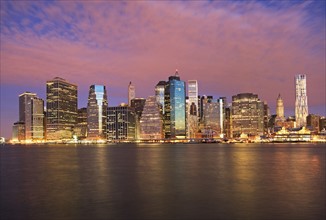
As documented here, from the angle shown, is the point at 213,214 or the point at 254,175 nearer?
the point at 213,214

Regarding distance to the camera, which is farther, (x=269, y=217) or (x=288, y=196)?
(x=288, y=196)

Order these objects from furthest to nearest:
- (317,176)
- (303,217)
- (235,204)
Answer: (317,176), (235,204), (303,217)

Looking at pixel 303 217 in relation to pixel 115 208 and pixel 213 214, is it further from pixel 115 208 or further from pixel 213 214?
pixel 115 208

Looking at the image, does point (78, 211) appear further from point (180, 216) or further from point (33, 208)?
point (180, 216)

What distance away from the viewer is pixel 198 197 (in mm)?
43438

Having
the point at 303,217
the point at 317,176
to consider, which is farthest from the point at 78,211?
the point at 317,176

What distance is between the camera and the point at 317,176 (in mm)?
62719

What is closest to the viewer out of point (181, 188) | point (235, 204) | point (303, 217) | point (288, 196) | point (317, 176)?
point (303, 217)

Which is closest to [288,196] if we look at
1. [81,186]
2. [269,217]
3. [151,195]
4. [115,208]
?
[269,217]

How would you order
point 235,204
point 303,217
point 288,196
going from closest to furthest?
point 303,217 < point 235,204 < point 288,196

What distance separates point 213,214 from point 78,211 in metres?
12.5

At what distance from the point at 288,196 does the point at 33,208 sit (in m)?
27.0

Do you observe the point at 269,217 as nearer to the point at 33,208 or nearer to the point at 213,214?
the point at 213,214

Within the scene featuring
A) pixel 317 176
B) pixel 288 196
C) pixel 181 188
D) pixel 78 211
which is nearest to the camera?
pixel 78 211
